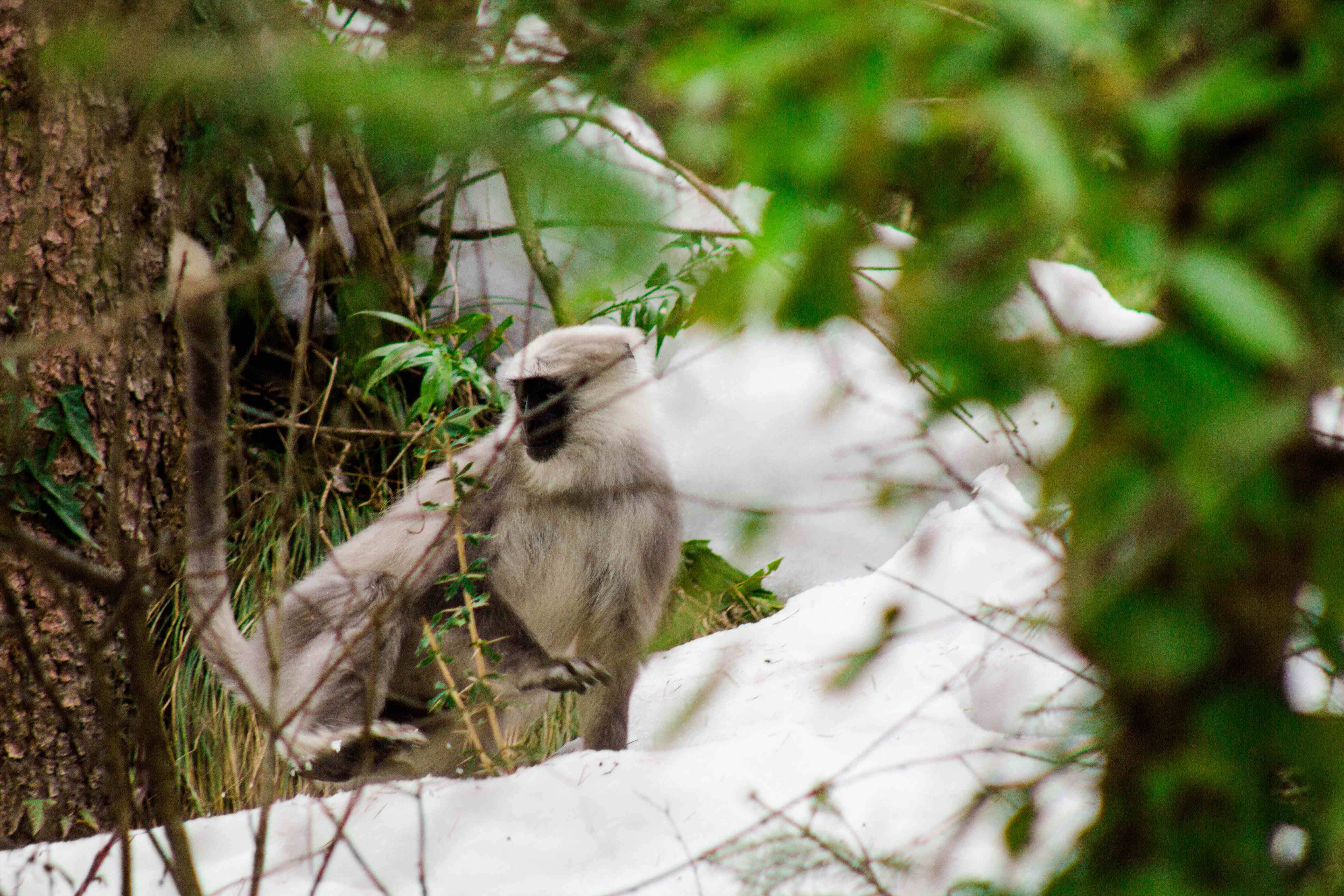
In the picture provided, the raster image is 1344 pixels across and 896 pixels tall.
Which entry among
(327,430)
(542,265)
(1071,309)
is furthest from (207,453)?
(1071,309)

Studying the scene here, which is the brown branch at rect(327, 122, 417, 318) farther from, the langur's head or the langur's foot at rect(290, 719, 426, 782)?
the langur's foot at rect(290, 719, 426, 782)

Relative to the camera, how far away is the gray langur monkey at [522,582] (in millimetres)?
3129

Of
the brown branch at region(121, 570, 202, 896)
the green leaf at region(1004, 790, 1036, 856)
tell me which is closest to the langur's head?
the brown branch at region(121, 570, 202, 896)

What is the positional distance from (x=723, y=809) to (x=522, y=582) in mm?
1423

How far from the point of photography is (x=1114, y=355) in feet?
2.10

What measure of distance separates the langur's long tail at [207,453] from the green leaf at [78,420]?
481mm

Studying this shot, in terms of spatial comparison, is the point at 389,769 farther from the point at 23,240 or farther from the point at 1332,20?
the point at 1332,20

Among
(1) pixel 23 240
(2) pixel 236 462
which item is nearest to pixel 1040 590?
(1) pixel 23 240

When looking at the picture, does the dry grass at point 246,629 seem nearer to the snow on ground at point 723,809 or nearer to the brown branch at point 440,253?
the brown branch at point 440,253

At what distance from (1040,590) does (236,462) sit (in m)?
3.31

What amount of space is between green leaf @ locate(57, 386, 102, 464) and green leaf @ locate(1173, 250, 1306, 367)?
339 cm

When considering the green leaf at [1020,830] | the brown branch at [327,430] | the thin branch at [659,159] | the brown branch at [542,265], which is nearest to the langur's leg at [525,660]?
the brown branch at [327,430]

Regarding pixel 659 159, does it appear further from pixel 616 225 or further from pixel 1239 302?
pixel 1239 302

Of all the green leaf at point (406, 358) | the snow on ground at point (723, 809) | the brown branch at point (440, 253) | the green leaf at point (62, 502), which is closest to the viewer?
the snow on ground at point (723, 809)
